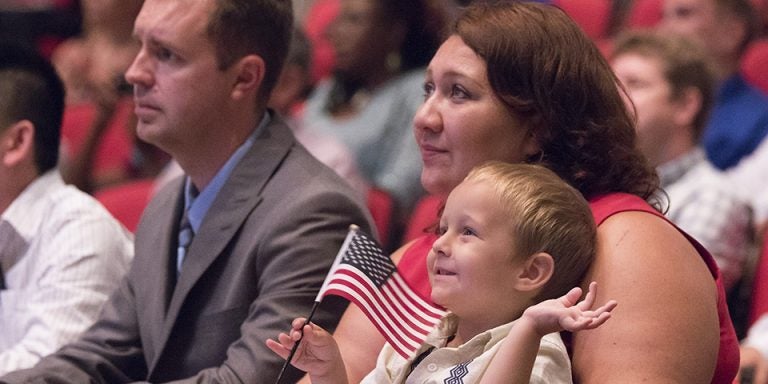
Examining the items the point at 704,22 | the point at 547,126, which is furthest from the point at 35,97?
the point at 704,22

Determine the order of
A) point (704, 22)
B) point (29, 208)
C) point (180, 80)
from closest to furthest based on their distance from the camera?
point (180, 80) → point (29, 208) → point (704, 22)

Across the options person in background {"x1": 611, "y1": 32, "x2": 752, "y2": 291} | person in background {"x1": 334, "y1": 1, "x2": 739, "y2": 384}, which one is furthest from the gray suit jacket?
person in background {"x1": 611, "y1": 32, "x2": 752, "y2": 291}

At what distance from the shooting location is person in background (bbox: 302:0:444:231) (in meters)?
5.62

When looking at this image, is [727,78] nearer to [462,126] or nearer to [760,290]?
[760,290]

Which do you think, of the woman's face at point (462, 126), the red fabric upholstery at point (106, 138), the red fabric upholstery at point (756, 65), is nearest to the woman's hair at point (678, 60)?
the red fabric upholstery at point (756, 65)

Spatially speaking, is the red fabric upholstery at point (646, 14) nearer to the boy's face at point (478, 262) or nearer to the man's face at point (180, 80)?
the man's face at point (180, 80)

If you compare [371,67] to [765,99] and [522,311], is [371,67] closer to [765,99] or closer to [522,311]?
[765,99]

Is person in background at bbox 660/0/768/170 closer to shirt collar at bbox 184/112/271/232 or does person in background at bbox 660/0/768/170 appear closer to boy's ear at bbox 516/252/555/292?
shirt collar at bbox 184/112/271/232

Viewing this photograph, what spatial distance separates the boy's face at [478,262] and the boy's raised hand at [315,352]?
19cm

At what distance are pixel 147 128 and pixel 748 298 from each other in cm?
175

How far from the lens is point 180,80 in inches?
121

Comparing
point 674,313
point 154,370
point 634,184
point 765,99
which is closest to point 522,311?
point 674,313

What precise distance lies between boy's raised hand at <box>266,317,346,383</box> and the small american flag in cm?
9

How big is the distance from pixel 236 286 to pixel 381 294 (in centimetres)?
58
